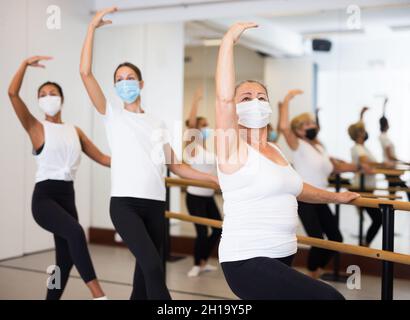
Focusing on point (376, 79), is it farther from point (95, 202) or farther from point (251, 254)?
point (251, 254)

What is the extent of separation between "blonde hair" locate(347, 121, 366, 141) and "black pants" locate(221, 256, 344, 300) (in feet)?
13.1

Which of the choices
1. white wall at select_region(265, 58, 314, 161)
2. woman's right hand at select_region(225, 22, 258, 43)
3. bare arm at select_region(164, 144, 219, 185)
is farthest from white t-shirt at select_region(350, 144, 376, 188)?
woman's right hand at select_region(225, 22, 258, 43)

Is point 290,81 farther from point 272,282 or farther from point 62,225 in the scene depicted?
point 272,282

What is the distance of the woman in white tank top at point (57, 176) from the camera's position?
332 centimetres

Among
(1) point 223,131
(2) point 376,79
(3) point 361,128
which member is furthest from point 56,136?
(2) point 376,79

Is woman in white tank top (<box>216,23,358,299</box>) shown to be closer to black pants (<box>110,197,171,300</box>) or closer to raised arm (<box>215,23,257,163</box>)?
raised arm (<box>215,23,257,163</box>)

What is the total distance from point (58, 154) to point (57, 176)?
0.15 meters

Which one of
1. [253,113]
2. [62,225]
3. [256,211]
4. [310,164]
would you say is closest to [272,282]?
[256,211]

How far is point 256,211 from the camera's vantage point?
2.05 metres

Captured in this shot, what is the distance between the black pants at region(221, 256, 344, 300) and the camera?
1938 millimetres

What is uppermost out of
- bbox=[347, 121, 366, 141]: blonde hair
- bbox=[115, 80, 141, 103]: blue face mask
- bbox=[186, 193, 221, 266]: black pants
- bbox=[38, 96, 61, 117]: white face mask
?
bbox=[115, 80, 141, 103]: blue face mask

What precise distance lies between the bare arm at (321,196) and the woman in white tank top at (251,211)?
0.34m

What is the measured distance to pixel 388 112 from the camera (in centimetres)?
570

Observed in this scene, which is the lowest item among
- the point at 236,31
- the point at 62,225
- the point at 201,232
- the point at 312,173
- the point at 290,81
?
the point at 201,232
